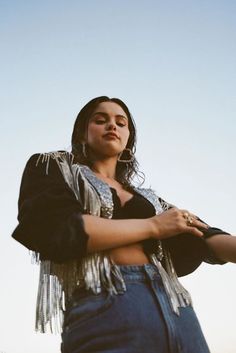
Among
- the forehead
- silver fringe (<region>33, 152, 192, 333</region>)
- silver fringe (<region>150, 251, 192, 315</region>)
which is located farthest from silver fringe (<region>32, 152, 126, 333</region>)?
the forehead

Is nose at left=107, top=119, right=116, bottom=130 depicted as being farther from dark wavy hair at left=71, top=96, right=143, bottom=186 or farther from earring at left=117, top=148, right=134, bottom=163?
earring at left=117, top=148, right=134, bottom=163

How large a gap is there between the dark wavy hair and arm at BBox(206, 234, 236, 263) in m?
0.68

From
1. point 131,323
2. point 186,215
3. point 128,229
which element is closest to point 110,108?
point 186,215

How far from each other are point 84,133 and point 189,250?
1.03 metres

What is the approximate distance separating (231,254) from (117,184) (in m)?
0.79

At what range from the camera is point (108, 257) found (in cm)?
209

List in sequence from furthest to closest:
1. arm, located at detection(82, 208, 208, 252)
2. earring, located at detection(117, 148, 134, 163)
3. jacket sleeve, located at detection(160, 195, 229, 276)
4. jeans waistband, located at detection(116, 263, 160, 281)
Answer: earring, located at detection(117, 148, 134, 163) < jacket sleeve, located at detection(160, 195, 229, 276) < jeans waistband, located at detection(116, 263, 160, 281) < arm, located at detection(82, 208, 208, 252)

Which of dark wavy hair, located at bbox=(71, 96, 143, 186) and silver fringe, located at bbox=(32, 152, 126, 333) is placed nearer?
silver fringe, located at bbox=(32, 152, 126, 333)

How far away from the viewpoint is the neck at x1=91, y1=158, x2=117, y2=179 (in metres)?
2.75

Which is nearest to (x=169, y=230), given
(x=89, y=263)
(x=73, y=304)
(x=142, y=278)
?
(x=142, y=278)

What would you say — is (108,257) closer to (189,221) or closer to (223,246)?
(189,221)

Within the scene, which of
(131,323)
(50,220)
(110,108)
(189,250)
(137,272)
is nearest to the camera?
(131,323)

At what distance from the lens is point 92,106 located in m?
2.94

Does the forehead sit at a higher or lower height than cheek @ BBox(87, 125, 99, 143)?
higher
